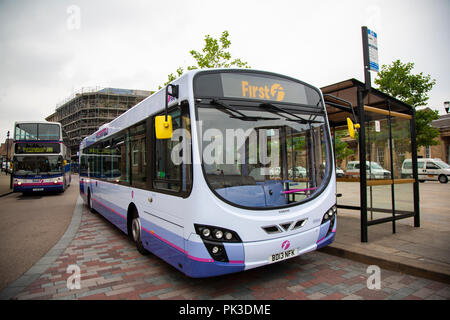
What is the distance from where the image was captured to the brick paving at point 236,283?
3623 millimetres

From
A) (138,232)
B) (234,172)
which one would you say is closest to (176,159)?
(234,172)

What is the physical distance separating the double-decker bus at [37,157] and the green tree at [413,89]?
2432 cm

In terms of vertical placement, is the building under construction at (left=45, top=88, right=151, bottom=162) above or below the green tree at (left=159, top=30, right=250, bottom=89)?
above

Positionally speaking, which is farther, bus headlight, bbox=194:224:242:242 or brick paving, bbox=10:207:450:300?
brick paving, bbox=10:207:450:300

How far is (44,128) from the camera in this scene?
57.3 feet

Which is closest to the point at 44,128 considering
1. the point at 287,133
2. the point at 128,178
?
the point at 128,178

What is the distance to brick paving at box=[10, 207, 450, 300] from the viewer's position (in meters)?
3.62

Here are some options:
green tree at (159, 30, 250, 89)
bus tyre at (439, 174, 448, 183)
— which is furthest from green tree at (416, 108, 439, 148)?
green tree at (159, 30, 250, 89)

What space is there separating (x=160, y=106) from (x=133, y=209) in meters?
2.20

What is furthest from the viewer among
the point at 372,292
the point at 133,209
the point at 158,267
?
the point at 133,209

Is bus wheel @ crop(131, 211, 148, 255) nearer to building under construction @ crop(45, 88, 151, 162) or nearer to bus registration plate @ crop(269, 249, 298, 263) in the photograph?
bus registration plate @ crop(269, 249, 298, 263)

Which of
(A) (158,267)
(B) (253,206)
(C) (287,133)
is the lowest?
(A) (158,267)

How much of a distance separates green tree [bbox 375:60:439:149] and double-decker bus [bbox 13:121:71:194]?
957 inches

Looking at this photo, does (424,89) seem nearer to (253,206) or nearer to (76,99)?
(253,206)
